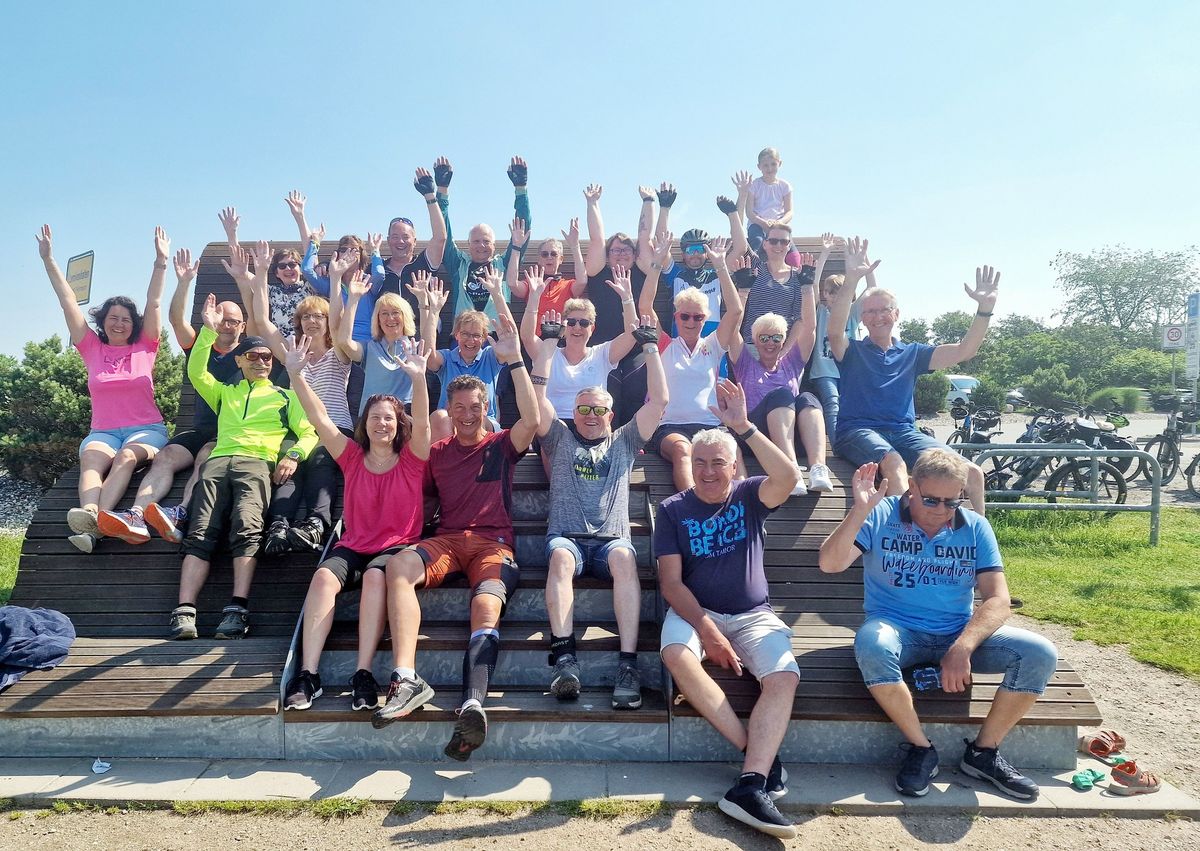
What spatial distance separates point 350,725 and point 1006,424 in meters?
25.9

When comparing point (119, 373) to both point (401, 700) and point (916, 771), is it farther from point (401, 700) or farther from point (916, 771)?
point (916, 771)

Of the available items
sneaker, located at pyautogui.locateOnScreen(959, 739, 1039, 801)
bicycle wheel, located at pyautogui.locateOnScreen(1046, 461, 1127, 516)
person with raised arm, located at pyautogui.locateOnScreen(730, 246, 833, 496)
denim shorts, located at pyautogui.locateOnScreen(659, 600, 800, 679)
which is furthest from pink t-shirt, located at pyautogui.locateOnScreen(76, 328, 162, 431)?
bicycle wheel, located at pyautogui.locateOnScreen(1046, 461, 1127, 516)

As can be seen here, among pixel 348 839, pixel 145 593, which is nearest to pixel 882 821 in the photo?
pixel 348 839

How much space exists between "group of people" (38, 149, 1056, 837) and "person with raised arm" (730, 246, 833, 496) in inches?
0.7

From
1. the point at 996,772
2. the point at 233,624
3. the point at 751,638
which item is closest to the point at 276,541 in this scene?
the point at 233,624

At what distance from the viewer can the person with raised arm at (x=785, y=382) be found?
515 centimetres

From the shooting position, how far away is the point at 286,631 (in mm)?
4309

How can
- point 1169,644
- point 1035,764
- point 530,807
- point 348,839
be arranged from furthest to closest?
point 1169,644 < point 1035,764 < point 530,807 < point 348,839

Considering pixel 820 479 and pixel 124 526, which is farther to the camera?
pixel 820 479

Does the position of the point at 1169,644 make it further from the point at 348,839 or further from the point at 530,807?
the point at 348,839

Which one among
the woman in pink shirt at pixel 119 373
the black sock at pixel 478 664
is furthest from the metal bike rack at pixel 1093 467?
the woman in pink shirt at pixel 119 373

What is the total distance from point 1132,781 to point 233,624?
4.72 m

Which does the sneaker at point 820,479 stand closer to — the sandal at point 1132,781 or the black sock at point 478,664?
the sandal at point 1132,781

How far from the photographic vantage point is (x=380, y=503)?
4160 millimetres
